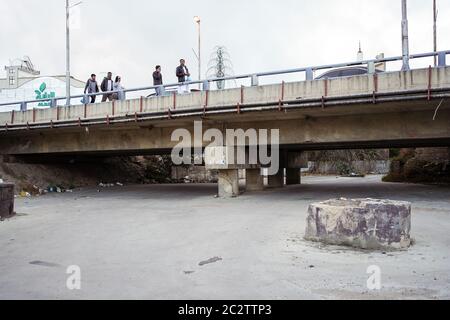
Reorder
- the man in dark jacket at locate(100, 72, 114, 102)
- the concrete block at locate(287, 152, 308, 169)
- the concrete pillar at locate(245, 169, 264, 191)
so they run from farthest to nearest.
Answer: the concrete block at locate(287, 152, 308, 169)
the concrete pillar at locate(245, 169, 264, 191)
the man in dark jacket at locate(100, 72, 114, 102)

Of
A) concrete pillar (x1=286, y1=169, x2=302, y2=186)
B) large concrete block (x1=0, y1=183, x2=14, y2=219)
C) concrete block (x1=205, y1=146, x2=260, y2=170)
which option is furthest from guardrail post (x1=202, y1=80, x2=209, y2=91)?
concrete pillar (x1=286, y1=169, x2=302, y2=186)

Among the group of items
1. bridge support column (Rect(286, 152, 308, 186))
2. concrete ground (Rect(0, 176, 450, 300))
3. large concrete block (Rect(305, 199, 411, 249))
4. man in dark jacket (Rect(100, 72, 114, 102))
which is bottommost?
concrete ground (Rect(0, 176, 450, 300))

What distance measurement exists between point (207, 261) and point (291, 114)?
1084cm

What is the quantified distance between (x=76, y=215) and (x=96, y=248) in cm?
583

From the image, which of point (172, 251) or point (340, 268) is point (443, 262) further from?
point (172, 251)

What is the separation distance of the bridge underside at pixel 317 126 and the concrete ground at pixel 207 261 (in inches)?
186

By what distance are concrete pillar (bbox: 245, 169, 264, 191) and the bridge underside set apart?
333 centimetres

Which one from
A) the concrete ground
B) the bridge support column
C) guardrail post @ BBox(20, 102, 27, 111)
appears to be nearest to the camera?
the concrete ground

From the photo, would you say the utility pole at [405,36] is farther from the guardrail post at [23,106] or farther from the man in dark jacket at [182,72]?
the guardrail post at [23,106]

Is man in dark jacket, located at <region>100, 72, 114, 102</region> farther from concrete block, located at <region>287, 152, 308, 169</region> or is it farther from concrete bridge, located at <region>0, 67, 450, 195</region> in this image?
concrete block, located at <region>287, 152, 308, 169</region>

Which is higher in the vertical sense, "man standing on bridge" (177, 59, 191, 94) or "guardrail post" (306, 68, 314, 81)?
"man standing on bridge" (177, 59, 191, 94)

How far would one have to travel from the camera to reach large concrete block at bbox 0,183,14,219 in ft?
39.1

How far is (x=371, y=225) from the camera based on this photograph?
704cm

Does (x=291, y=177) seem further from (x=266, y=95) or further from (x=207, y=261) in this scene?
(x=207, y=261)
